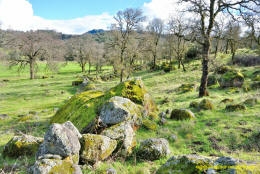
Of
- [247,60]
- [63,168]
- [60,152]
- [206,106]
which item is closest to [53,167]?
[63,168]

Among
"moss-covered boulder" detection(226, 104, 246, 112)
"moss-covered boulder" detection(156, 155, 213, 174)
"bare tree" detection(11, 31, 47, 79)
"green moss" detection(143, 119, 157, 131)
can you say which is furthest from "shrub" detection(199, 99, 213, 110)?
"bare tree" detection(11, 31, 47, 79)

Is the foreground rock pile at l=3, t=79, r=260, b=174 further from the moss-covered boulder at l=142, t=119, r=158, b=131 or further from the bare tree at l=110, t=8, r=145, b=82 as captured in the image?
the bare tree at l=110, t=8, r=145, b=82

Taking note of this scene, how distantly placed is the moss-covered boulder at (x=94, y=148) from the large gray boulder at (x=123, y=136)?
1.71 ft

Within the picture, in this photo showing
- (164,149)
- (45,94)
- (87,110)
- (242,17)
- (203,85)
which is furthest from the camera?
(45,94)

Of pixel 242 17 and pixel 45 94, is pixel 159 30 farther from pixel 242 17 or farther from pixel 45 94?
pixel 242 17

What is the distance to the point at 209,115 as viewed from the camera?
13.3 meters

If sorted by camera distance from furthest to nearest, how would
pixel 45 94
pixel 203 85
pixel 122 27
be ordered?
pixel 122 27 → pixel 45 94 → pixel 203 85

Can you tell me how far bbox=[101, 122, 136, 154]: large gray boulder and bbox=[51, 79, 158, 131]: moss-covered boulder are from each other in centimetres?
222

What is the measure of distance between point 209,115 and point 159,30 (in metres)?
54.5

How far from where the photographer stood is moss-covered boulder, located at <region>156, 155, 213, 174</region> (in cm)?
489

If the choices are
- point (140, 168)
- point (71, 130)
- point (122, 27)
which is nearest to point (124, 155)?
point (140, 168)

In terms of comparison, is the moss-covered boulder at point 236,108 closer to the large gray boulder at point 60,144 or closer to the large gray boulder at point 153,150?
the large gray boulder at point 153,150

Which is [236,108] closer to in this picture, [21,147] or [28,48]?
[21,147]

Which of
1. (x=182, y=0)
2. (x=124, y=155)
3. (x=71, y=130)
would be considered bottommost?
(x=124, y=155)
